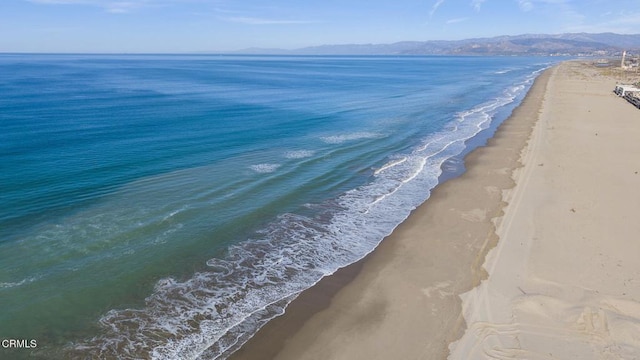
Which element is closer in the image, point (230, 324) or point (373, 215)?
point (230, 324)

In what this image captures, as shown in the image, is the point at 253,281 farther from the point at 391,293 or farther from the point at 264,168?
the point at 264,168

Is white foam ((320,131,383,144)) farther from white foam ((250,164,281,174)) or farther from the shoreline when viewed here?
the shoreline

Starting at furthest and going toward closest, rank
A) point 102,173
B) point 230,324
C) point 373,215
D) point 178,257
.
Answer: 1. point 102,173
2. point 373,215
3. point 178,257
4. point 230,324

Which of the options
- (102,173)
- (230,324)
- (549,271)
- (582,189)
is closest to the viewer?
(230,324)

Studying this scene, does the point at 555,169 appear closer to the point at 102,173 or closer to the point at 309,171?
the point at 309,171

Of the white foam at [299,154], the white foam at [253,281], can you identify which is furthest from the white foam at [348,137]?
the white foam at [253,281]

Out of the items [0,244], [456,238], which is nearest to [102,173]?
[0,244]
